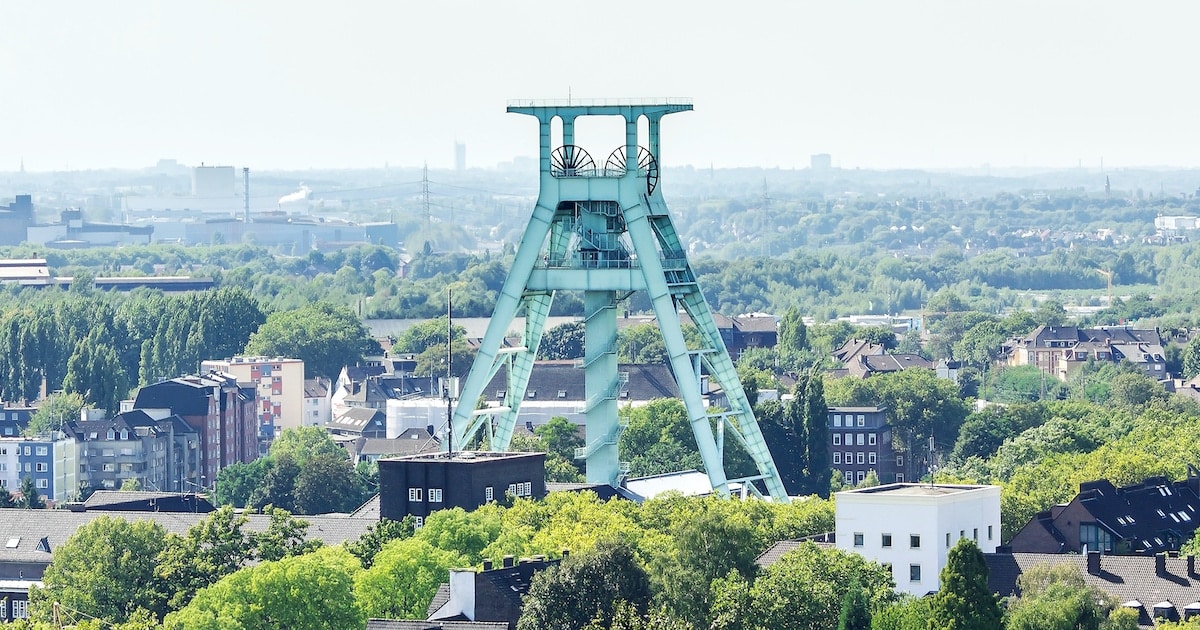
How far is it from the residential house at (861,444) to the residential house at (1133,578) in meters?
59.8

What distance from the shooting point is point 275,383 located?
163m

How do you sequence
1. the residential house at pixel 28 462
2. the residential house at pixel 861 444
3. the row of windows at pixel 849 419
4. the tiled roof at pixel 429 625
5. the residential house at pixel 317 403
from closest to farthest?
1. the tiled roof at pixel 429 625
2. the residential house at pixel 28 462
3. the residential house at pixel 861 444
4. the row of windows at pixel 849 419
5. the residential house at pixel 317 403

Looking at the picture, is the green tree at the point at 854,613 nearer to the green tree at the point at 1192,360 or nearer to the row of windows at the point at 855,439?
the row of windows at the point at 855,439

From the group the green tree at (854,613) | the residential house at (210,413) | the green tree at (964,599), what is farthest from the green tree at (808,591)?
the residential house at (210,413)

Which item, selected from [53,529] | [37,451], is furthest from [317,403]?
[53,529]

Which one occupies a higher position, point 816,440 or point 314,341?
point 816,440

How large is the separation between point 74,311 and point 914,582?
4803 inches

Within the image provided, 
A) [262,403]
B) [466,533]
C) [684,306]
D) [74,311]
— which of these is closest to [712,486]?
[684,306]

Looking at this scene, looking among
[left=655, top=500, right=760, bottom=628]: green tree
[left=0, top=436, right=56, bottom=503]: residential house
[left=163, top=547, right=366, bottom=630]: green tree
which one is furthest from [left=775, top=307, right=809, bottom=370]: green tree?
Answer: [left=163, top=547, right=366, bottom=630]: green tree

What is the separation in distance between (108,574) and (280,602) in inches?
357

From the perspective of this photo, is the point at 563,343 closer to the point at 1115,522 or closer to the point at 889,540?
the point at 1115,522

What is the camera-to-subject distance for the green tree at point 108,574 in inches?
2854

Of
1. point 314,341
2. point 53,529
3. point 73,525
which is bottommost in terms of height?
point 314,341

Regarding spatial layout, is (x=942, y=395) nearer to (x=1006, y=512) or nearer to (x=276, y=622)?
(x=1006, y=512)
